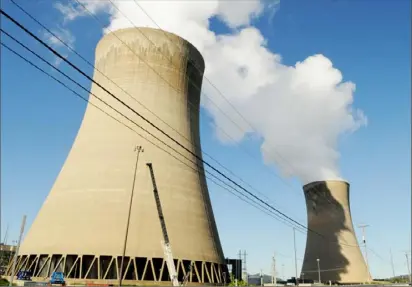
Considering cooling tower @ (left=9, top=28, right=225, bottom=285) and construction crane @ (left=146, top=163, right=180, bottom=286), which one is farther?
cooling tower @ (left=9, top=28, right=225, bottom=285)

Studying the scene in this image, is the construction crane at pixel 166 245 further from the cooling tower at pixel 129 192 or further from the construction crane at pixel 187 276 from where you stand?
the construction crane at pixel 187 276

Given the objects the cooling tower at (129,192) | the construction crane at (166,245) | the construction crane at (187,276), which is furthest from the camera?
the cooling tower at (129,192)

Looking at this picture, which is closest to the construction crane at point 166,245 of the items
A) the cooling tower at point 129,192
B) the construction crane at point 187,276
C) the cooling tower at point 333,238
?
the cooling tower at point 129,192

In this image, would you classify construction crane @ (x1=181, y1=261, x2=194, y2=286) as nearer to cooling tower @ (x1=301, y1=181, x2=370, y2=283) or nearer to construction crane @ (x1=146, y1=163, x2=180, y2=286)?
construction crane @ (x1=146, y1=163, x2=180, y2=286)

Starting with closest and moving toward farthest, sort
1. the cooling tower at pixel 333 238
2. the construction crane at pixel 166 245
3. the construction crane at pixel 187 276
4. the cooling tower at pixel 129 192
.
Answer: the construction crane at pixel 166 245, the construction crane at pixel 187 276, the cooling tower at pixel 129 192, the cooling tower at pixel 333 238

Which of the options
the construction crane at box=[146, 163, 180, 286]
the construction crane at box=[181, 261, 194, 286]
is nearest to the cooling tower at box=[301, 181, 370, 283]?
the construction crane at box=[181, 261, 194, 286]

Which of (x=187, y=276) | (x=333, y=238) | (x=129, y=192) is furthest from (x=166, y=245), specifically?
(x=333, y=238)

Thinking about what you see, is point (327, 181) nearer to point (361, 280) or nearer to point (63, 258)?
point (361, 280)
